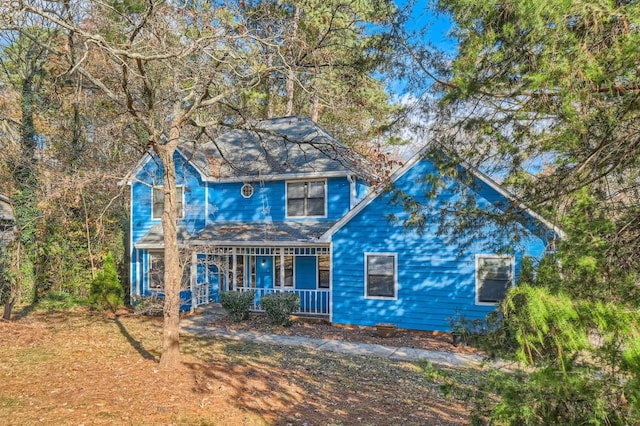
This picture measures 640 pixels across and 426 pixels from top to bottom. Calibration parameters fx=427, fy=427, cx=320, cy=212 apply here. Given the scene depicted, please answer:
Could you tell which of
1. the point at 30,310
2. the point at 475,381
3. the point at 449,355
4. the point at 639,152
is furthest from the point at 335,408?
the point at 30,310

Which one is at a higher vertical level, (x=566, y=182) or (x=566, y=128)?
(x=566, y=128)

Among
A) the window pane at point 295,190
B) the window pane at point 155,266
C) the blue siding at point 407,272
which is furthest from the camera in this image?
the window pane at point 155,266

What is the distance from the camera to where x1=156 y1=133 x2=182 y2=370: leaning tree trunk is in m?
7.36

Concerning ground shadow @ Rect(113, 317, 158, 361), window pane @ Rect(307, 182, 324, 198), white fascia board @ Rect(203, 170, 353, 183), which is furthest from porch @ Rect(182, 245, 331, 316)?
ground shadow @ Rect(113, 317, 158, 361)

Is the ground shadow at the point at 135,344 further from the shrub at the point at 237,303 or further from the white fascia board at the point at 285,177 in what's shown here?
the white fascia board at the point at 285,177

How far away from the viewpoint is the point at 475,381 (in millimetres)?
7820

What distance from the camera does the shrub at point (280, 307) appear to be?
1328 centimetres

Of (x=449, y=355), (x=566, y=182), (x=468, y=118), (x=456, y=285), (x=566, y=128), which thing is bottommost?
(x=449, y=355)

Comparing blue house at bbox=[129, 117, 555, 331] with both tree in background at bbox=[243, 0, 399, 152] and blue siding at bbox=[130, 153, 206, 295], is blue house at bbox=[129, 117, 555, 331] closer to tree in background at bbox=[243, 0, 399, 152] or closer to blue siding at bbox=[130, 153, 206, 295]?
blue siding at bbox=[130, 153, 206, 295]

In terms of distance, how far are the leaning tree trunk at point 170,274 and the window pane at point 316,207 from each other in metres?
8.21

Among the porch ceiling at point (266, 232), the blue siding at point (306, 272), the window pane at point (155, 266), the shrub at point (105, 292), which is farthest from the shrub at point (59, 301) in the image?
the blue siding at point (306, 272)

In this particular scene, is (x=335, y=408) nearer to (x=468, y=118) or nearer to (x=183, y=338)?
(x=468, y=118)

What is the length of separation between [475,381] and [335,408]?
114 inches

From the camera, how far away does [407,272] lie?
1262 cm
